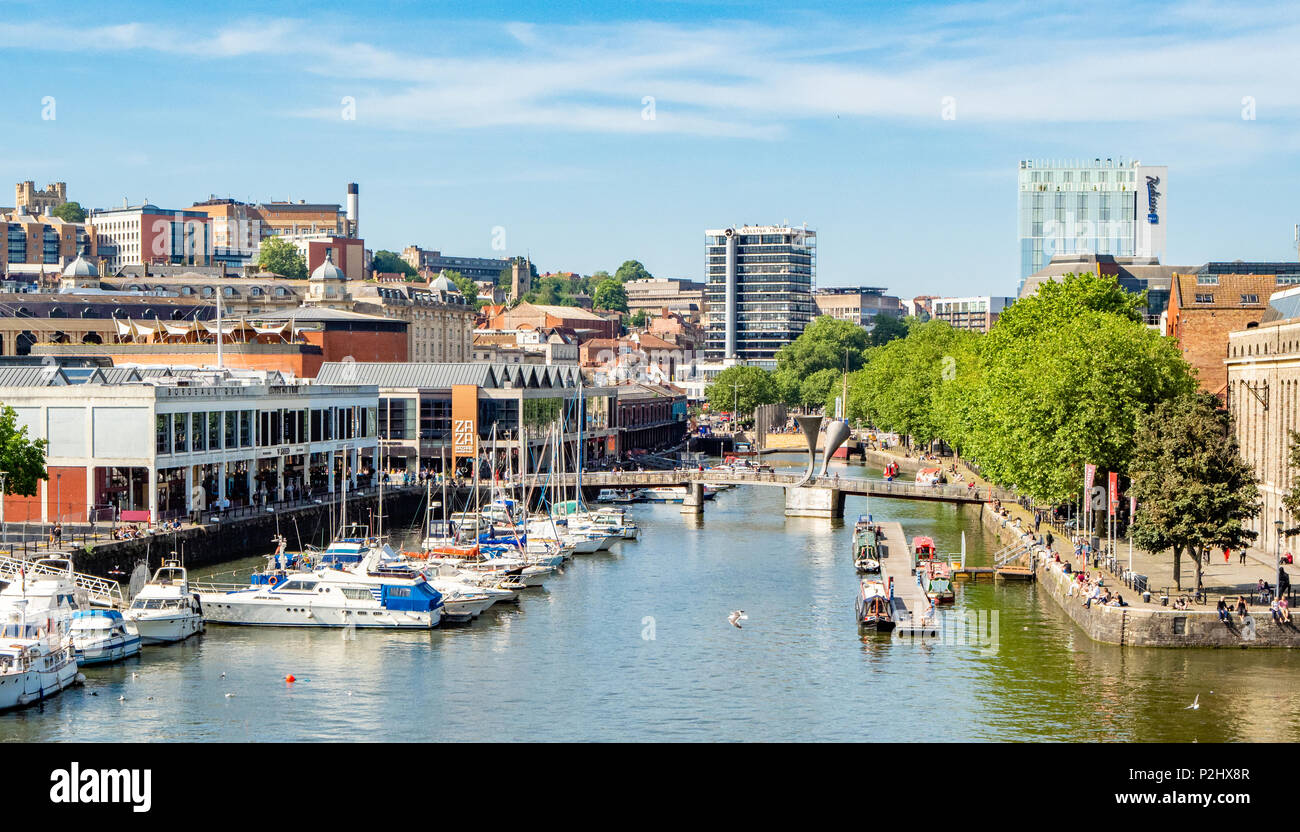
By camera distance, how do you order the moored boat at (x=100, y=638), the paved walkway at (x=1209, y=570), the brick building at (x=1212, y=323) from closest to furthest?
the moored boat at (x=100, y=638), the paved walkway at (x=1209, y=570), the brick building at (x=1212, y=323)

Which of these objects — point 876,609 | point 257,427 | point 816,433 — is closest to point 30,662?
point 876,609

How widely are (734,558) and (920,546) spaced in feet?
27.4

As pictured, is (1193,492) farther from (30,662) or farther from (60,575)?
(60,575)

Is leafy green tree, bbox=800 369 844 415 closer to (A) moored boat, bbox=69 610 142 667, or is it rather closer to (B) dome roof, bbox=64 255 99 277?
(B) dome roof, bbox=64 255 99 277

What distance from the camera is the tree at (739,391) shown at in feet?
584

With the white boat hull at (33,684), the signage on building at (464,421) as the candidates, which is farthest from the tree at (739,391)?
the white boat hull at (33,684)

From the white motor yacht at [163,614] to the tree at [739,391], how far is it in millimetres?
126755

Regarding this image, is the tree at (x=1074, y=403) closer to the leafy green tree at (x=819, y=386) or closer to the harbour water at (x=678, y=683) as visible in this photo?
the harbour water at (x=678, y=683)

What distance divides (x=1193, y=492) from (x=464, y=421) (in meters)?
56.7

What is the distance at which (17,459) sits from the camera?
6316cm

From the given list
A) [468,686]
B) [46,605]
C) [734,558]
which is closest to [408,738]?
[468,686]
